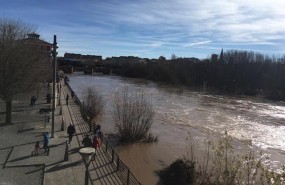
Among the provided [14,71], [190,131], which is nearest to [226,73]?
[190,131]

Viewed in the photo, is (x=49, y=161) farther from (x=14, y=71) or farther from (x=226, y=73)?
(x=226, y=73)

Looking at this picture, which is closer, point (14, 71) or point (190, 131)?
point (14, 71)

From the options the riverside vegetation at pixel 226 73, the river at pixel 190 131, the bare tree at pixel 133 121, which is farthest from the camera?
the riverside vegetation at pixel 226 73

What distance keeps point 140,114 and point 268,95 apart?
6096 centimetres

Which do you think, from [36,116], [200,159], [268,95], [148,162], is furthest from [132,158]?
[268,95]

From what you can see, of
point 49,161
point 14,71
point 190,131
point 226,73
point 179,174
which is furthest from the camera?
point 226,73

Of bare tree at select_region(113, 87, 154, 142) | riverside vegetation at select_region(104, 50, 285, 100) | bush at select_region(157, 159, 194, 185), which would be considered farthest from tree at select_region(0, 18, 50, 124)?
riverside vegetation at select_region(104, 50, 285, 100)

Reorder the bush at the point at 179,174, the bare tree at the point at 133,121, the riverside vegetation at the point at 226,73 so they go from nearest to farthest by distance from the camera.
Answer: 1. the bush at the point at 179,174
2. the bare tree at the point at 133,121
3. the riverside vegetation at the point at 226,73

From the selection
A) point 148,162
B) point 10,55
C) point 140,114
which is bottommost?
point 148,162

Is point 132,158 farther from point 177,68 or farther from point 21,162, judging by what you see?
point 177,68

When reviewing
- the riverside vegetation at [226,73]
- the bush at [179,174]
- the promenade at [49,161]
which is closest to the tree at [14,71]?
the promenade at [49,161]

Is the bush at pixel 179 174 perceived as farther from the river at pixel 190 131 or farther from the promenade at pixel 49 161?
the promenade at pixel 49 161

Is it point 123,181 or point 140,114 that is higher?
point 140,114

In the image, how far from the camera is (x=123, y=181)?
17.0 m
